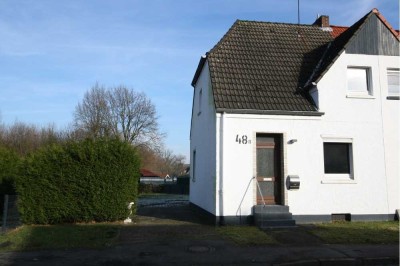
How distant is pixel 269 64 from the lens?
1556 cm

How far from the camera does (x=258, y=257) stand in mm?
9016

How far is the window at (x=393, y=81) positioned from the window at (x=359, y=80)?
2.81 ft

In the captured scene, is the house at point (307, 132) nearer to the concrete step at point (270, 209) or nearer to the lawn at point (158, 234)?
the concrete step at point (270, 209)

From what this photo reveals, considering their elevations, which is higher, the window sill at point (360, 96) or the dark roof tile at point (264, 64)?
the dark roof tile at point (264, 64)

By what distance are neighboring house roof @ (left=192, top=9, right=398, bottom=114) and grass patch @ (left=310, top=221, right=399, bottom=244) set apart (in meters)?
4.01

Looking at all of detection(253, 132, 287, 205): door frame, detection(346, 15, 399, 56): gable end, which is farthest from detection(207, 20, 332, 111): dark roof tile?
detection(346, 15, 399, 56): gable end

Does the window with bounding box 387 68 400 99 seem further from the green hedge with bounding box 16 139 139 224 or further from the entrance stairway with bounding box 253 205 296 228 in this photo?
the green hedge with bounding box 16 139 139 224

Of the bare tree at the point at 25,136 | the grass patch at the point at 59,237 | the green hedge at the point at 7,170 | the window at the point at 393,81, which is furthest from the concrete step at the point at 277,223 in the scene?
the bare tree at the point at 25,136

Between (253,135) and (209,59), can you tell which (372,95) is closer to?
(253,135)

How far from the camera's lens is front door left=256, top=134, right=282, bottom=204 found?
13.9 meters

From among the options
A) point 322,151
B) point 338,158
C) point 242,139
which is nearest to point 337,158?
point 338,158

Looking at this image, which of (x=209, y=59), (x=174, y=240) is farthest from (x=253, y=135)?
(x=174, y=240)

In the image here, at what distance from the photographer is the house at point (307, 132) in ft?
44.3

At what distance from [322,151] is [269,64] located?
398cm
